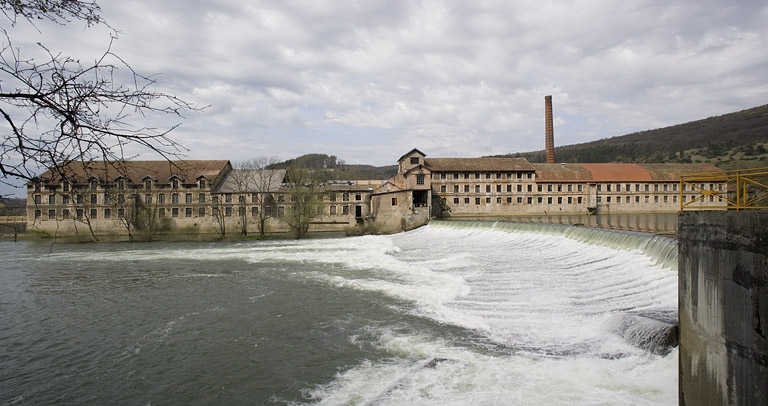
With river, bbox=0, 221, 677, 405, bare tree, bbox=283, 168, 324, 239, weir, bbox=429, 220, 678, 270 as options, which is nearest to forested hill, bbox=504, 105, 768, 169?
bare tree, bbox=283, 168, 324, 239

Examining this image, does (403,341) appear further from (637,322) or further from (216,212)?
(216,212)

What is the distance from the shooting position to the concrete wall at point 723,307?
3711 mm

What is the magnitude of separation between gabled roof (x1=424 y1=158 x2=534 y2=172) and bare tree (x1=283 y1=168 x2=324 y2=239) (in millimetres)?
12949

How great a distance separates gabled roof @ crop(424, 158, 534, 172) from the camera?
1827 inches

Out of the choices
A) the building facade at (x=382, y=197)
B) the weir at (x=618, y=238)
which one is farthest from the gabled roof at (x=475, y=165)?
the weir at (x=618, y=238)

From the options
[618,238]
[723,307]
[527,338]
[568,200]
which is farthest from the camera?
[568,200]

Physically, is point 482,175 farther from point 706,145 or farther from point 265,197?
point 706,145

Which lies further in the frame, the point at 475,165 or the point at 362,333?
the point at 475,165

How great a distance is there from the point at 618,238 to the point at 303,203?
27.8m

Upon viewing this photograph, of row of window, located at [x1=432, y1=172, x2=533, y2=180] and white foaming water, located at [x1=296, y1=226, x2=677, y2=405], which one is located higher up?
row of window, located at [x1=432, y1=172, x2=533, y2=180]

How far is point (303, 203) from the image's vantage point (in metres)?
37.3

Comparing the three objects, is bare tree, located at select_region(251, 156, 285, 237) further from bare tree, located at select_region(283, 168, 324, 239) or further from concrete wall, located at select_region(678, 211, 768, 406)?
concrete wall, located at select_region(678, 211, 768, 406)

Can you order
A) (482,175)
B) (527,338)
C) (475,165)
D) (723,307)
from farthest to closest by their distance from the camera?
(475,165) < (482,175) < (527,338) < (723,307)

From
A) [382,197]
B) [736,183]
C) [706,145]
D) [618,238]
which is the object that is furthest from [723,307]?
[706,145]
